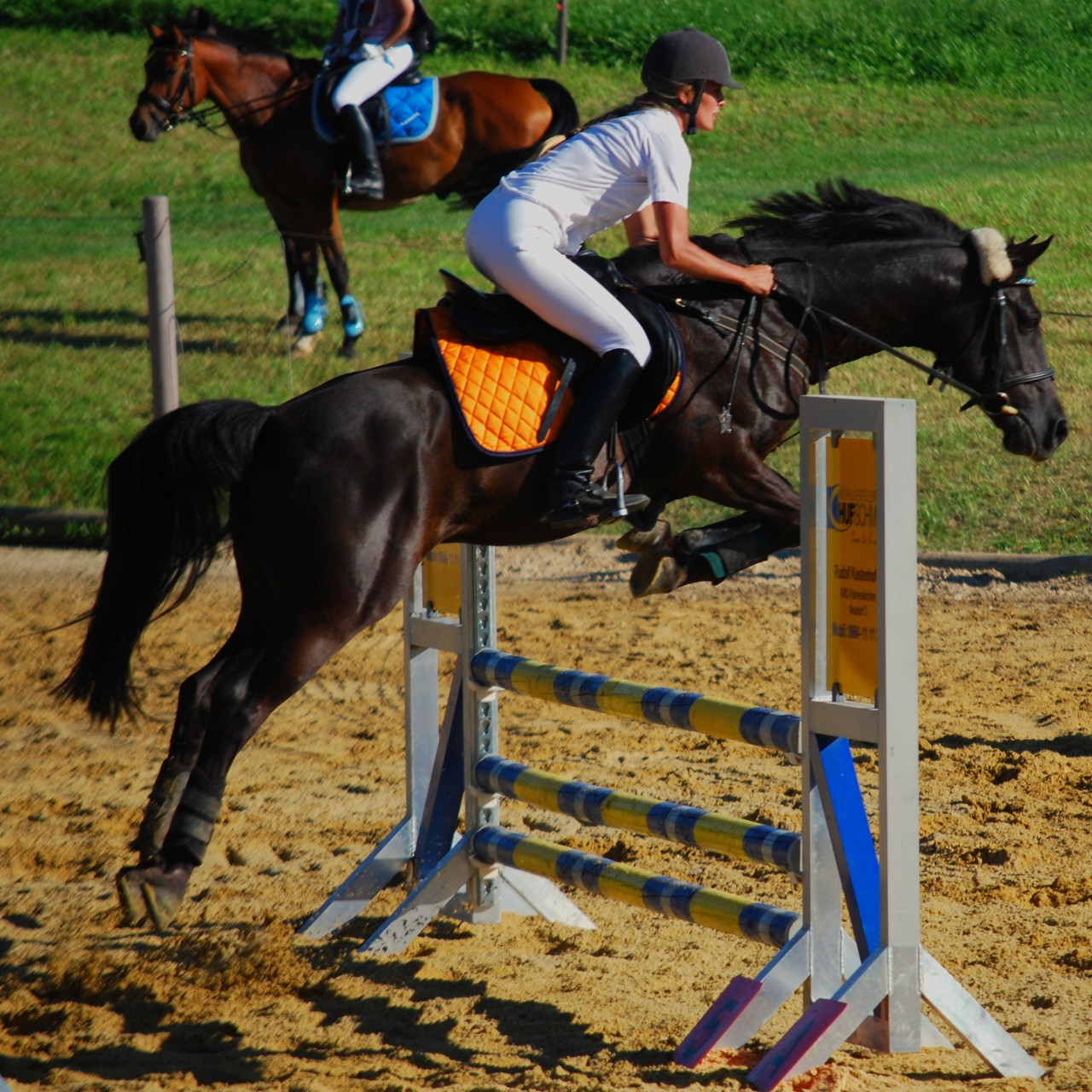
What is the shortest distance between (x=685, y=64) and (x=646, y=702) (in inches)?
64.0

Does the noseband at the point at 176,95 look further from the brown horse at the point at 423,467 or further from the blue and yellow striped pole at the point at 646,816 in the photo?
the blue and yellow striped pole at the point at 646,816

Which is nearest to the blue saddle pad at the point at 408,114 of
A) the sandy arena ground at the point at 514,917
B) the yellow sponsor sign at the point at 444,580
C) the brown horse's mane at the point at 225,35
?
the brown horse's mane at the point at 225,35

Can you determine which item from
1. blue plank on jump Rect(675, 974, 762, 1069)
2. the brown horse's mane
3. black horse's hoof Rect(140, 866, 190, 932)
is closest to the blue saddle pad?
the brown horse's mane

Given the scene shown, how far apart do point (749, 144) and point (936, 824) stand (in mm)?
12228

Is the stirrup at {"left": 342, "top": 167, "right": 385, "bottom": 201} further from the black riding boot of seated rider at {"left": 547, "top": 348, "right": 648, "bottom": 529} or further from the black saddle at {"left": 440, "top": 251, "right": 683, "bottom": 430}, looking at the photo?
the black riding boot of seated rider at {"left": 547, "top": 348, "right": 648, "bottom": 529}

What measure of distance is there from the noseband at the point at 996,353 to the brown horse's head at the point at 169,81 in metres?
7.60

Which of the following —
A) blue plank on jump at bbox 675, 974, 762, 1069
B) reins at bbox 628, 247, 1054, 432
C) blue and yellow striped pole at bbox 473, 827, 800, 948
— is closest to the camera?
blue plank on jump at bbox 675, 974, 762, 1069

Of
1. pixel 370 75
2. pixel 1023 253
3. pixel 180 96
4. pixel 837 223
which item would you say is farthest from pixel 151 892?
pixel 180 96

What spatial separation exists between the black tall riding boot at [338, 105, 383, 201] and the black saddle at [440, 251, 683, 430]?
6.55 meters

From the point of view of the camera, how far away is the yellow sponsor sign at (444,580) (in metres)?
4.32

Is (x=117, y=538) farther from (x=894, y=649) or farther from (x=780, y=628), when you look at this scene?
(x=780, y=628)

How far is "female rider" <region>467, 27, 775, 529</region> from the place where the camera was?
3.79 metres

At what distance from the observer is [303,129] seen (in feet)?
33.9

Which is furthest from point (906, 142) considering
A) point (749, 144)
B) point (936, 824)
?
point (936, 824)
